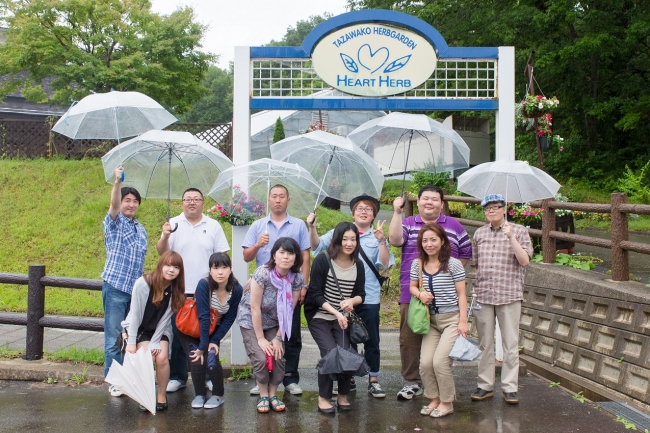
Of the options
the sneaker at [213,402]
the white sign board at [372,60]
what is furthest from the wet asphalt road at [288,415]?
the white sign board at [372,60]

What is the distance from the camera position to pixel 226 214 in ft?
19.8

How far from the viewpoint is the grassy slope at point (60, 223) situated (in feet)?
32.3

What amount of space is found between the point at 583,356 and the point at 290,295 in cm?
306

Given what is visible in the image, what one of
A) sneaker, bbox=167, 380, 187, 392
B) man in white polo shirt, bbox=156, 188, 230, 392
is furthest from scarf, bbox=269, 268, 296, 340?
sneaker, bbox=167, 380, 187, 392

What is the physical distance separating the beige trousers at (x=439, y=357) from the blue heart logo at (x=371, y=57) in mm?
2922

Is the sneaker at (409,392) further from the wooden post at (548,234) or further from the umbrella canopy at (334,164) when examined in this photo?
the wooden post at (548,234)

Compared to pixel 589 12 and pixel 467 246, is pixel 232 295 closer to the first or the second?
pixel 467 246

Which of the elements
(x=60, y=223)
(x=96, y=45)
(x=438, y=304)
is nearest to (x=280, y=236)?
(x=438, y=304)

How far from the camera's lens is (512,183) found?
5688 mm

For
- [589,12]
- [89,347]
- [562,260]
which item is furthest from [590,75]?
[89,347]

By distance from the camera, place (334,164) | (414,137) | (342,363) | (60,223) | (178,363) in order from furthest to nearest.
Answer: (60,223) < (414,137) < (334,164) < (178,363) < (342,363)

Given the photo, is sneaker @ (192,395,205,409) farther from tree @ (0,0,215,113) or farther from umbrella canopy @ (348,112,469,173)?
tree @ (0,0,215,113)

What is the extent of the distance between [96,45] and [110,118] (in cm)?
1234

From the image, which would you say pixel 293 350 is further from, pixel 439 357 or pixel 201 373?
pixel 439 357
